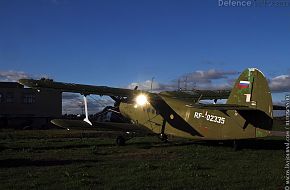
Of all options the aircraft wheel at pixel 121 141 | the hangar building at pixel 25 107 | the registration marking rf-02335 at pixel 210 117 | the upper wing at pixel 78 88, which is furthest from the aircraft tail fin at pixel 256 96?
the hangar building at pixel 25 107

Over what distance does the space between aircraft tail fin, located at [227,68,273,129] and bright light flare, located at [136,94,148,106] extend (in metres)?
5.85

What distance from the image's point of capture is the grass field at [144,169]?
950 cm

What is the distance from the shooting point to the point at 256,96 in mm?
16109

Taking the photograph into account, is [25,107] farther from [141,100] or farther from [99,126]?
[99,126]

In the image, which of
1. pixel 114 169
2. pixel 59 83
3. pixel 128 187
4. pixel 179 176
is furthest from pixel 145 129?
pixel 128 187

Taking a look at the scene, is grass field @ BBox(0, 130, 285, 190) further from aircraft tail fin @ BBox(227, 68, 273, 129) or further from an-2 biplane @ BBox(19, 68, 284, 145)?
aircraft tail fin @ BBox(227, 68, 273, 129)

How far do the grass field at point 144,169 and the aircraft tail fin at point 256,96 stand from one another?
1.36 m

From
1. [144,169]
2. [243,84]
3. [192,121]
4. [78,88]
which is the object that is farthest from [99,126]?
[144,169]

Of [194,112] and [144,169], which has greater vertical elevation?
[194,112]

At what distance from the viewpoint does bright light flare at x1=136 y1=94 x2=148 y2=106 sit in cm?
2148

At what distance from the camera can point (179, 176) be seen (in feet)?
34.6

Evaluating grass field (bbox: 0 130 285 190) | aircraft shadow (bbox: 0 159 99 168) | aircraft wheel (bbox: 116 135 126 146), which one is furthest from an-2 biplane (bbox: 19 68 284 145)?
aircraft shadow (bbox: 0 159 99 168)

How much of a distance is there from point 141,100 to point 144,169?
10.4 metres

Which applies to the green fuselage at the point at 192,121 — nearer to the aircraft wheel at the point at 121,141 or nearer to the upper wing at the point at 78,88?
the upper wing at the point at 78,88
